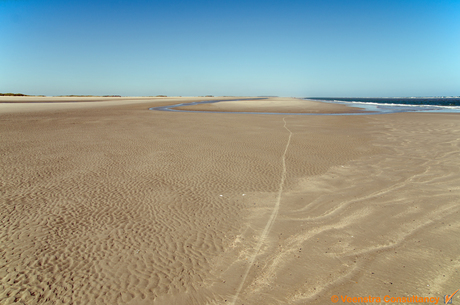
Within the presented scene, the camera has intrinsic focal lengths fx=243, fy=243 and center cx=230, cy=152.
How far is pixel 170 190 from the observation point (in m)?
6.91

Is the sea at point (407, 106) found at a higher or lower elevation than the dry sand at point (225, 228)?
higher

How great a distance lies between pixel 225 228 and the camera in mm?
5070

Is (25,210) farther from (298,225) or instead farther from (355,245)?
(355,245)

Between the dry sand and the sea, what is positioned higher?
the sea

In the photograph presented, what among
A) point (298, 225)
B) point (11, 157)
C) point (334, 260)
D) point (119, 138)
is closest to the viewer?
point (334, 260)

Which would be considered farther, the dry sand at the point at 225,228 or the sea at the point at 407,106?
the sea at the point at 407,106

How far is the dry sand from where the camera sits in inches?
139

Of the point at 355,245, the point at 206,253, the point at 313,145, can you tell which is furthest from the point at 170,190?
the point at 313,145

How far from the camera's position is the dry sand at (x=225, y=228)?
11.6 feet

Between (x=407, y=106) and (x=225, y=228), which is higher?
(x=407, y=106)

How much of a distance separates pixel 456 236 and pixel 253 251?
3.93 metres

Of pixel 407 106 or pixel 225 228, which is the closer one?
pixel 225 228

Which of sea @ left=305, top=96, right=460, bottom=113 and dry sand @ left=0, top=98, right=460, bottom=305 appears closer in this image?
dry sand @ left=0, top=98, right=460, bottom=305

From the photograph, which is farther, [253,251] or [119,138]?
[119,138]
